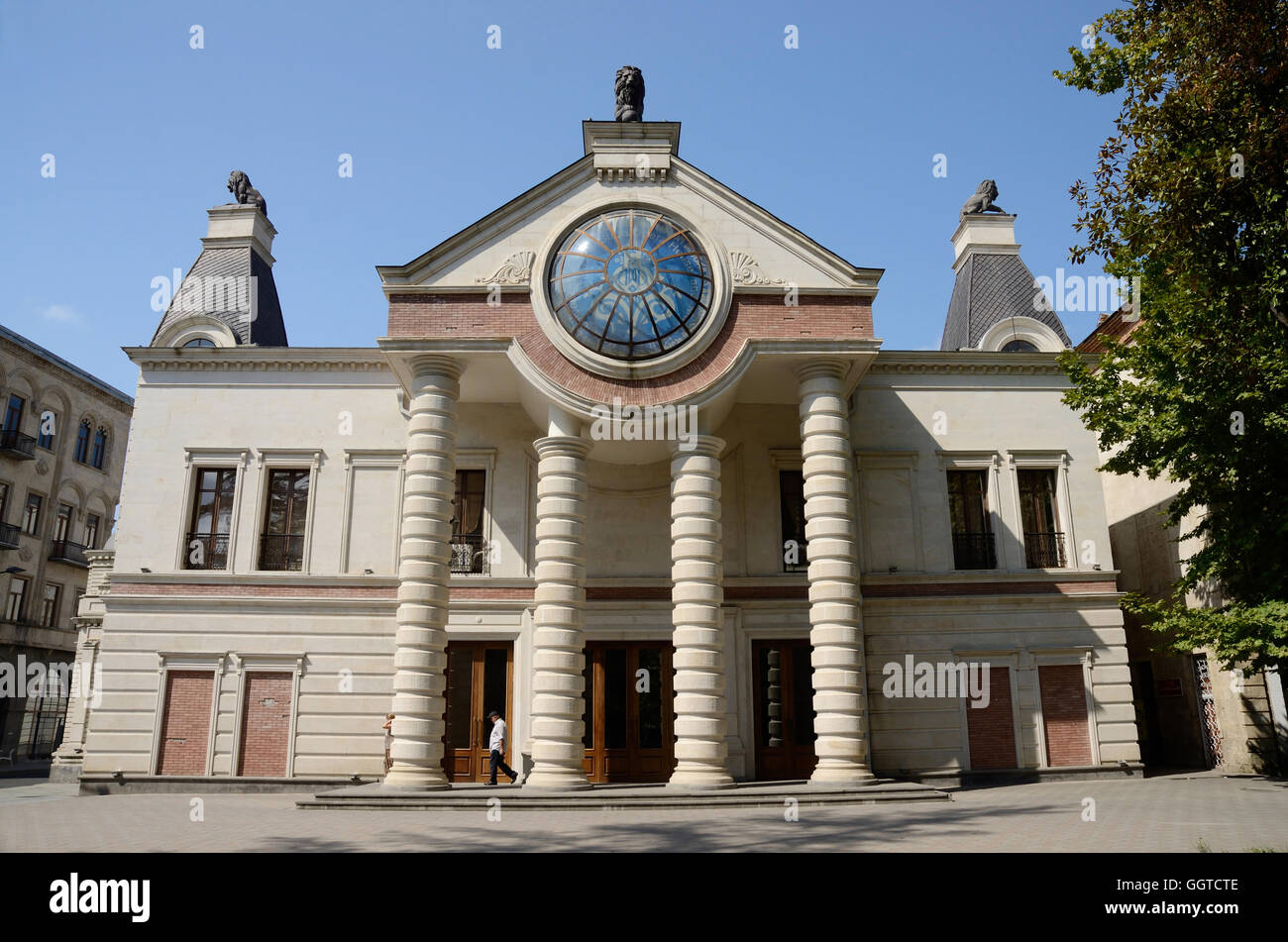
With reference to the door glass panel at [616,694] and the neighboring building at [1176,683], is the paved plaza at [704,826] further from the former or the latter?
the door glass panel at [616,694]

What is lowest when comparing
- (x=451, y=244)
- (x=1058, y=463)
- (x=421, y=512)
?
(x=421, y=512)

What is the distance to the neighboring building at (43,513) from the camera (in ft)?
145

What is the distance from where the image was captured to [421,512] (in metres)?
19.8

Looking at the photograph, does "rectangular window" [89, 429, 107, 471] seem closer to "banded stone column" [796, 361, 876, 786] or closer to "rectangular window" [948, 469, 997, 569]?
"banded stone column" [796, 361, 876, 786]

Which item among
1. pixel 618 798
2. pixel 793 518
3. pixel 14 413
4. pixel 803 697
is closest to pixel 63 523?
pixel 14 413

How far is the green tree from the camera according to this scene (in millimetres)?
16812

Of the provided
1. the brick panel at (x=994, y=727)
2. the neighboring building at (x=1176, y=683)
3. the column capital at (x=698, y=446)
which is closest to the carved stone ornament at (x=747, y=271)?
the column capital at (x=698, y=446)

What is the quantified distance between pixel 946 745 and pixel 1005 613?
12.3 ft

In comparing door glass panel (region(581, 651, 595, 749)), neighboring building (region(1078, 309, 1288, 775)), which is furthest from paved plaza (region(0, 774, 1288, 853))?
door glass panel (region(581, 651, 595, 749))

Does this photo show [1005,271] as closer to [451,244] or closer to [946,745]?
[946,745]

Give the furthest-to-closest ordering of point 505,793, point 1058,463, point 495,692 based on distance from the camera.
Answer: point 1058,463 < point 495,692 < point 505,793

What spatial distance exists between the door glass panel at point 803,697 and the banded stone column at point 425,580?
29.1 feet
